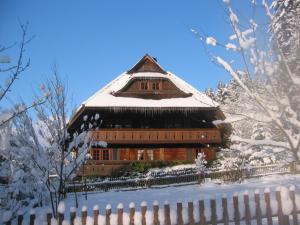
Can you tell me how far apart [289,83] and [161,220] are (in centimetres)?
338

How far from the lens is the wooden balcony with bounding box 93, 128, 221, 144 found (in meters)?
33.1

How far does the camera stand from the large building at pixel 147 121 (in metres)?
33.0

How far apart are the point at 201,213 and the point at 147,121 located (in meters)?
29.1

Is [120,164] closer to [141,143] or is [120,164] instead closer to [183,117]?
[141,143]

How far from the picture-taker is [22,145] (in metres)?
14.2

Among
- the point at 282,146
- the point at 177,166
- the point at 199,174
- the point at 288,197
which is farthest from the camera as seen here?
→ the point at 177,166

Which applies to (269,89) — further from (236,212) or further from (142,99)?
(142,99)

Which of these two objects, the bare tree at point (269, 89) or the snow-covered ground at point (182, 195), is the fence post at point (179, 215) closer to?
the bare tree at point (269, 89)

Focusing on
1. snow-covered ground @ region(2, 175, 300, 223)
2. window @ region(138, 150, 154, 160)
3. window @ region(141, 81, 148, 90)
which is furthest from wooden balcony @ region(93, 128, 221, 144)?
snow-covered ground @ region(2, 175, 300, 223)

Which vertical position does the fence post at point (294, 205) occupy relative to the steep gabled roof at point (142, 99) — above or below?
below

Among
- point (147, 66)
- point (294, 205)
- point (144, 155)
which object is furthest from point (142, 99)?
point (294, 205)

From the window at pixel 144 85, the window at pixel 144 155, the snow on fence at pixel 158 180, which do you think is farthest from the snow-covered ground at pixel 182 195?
the window at pixel 144 85

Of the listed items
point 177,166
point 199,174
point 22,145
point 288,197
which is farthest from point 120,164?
point 288,197

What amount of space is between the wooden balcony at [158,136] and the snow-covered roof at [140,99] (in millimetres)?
2555
